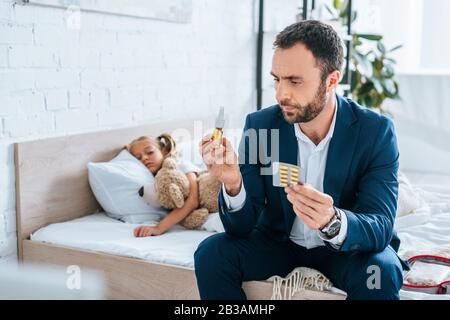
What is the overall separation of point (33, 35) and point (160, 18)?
0.76 metres

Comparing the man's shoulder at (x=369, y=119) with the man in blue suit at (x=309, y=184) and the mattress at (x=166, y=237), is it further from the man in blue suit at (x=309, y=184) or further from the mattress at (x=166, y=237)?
the mattress at (x=166, y=237)

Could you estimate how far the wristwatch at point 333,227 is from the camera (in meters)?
1.35

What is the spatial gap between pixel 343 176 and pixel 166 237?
72 centimetres

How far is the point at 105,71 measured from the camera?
229 centimetres

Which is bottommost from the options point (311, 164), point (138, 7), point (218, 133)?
point (311, 164)

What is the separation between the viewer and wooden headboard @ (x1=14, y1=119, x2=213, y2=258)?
195 cm

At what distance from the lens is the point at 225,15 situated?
315cm

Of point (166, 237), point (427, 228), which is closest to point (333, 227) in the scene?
point (166, 237)

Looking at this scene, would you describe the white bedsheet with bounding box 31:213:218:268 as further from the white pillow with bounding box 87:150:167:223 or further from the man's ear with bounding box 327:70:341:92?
the man's ear with bounding box 327:70:341:92

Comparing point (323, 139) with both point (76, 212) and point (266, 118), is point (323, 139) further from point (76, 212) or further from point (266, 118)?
point (76, 212)

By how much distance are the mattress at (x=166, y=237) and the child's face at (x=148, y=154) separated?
10.7 inches

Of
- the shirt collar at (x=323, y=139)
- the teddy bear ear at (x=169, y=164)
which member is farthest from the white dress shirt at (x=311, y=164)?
the teddy bear ear at (x=169, y=164)

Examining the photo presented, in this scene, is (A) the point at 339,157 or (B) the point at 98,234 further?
(B) the point at 98,234

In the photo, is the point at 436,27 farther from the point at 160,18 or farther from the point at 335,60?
the point at 335,60
